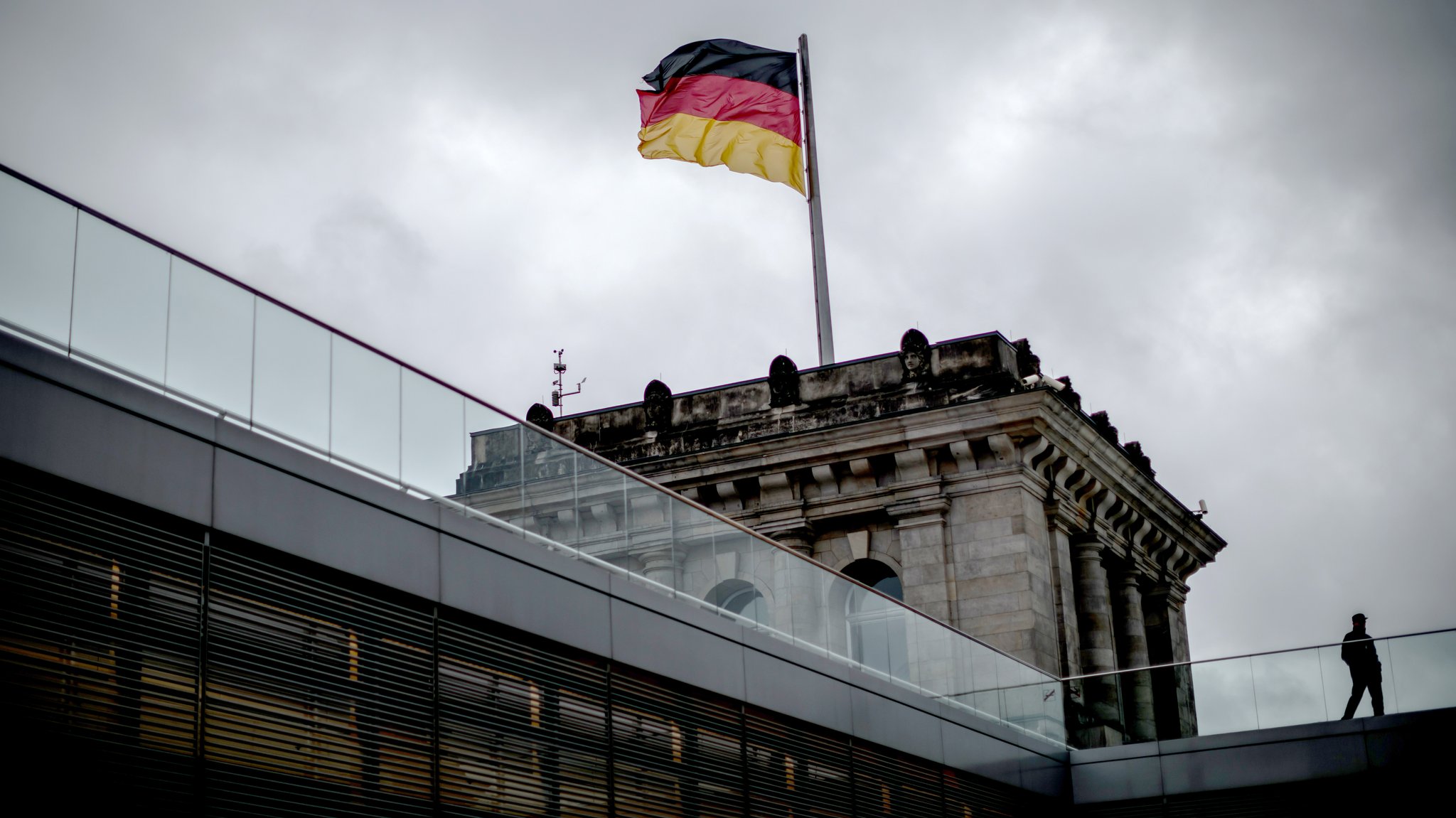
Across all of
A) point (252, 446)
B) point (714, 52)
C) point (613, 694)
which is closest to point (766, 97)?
point (714, 52)

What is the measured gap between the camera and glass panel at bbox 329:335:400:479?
54.0 ft

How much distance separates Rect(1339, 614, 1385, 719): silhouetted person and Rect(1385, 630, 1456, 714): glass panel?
0.13 meters

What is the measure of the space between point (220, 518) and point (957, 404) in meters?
23.7

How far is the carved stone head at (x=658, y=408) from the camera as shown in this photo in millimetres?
39938

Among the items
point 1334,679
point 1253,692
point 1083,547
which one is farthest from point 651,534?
point 1083,547

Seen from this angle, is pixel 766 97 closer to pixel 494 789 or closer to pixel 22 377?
pixel 494 789

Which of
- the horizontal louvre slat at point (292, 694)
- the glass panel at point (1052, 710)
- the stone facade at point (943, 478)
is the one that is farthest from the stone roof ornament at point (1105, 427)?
the horizontal louvre slat at point (292, 694)

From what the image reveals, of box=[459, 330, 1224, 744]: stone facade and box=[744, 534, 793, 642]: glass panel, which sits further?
box=[459, 330, 1224, 744]: stone facade

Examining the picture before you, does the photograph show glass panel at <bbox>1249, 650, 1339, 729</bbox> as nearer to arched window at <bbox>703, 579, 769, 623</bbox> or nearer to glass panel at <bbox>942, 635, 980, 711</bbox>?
glass panel at <bbox>942, 635, 980, 711</bbox>

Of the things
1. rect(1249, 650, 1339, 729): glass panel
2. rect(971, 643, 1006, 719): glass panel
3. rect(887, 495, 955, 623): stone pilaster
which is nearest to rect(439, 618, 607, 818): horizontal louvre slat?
rect(971, 643, 1006, 719): glass panel

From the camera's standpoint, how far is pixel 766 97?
40.8m

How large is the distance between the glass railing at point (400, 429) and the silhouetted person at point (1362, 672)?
19.0ft

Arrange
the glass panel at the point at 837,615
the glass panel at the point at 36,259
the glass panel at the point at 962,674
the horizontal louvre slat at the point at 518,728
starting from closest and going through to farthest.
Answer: the glass panel at the point at 36,259 → the horizontal louvre slat at the point at 518,728 → the glass panel at the point at 837,615 → the glass panel at the point at 962,674

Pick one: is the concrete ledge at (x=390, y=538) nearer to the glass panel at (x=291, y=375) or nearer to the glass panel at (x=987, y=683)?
the glass panel at (x=291, y=375)
